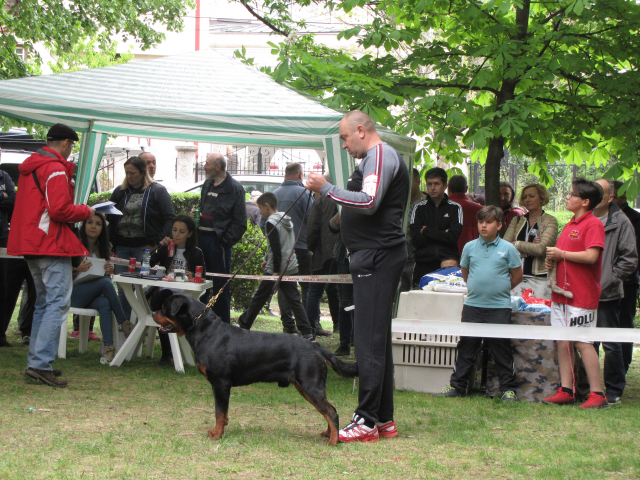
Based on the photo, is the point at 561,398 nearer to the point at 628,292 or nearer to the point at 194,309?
the point at 628,292

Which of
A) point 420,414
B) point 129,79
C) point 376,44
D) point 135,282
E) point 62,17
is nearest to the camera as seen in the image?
point 420,414

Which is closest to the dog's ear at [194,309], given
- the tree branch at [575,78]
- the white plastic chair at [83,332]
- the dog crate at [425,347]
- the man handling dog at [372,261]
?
the man handling dog at [372,261]

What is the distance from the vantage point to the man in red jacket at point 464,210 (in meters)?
8.03

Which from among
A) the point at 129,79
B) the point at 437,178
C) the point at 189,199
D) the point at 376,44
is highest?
the point at 376,44

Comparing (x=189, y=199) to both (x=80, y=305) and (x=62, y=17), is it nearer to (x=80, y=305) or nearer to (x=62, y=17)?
(x=62, y=17)

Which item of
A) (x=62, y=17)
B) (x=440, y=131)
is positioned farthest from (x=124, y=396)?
(x=62, y=17)

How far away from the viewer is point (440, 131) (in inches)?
297

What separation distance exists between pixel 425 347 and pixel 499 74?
323cm

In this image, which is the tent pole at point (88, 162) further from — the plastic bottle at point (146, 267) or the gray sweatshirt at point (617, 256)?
the gray sweatshirt at point (617, 256)

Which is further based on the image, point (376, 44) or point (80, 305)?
point (376, 44)

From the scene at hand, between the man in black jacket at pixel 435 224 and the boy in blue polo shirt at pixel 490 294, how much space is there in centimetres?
109

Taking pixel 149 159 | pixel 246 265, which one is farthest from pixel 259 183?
pixel 149 159

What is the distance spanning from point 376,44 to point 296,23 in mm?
4551

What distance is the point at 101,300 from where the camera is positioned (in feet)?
22.8
